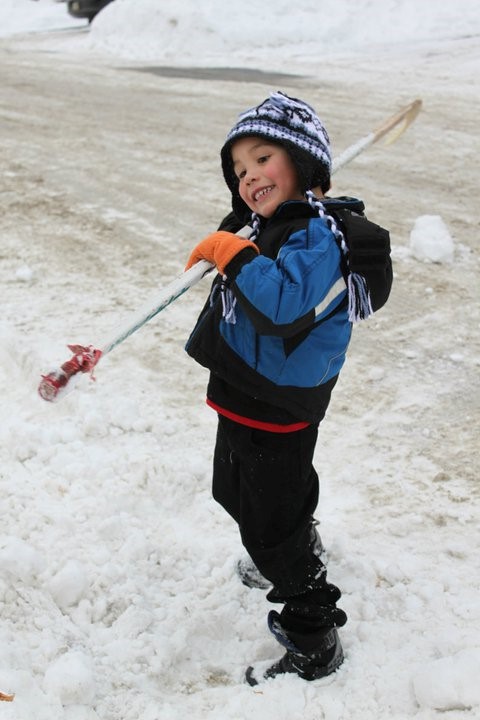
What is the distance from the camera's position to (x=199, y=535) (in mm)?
3061

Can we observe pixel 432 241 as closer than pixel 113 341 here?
No

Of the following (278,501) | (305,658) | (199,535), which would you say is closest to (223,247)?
(278,501)

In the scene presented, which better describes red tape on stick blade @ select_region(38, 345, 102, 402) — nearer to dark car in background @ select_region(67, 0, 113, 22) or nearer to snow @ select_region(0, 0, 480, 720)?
snow @ select_region(0, 0, 480, 720)

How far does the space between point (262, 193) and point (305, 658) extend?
1.37 meters

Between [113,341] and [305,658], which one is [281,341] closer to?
[113,341]

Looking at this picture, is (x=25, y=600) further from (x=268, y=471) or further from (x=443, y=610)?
(x=443, y=610)

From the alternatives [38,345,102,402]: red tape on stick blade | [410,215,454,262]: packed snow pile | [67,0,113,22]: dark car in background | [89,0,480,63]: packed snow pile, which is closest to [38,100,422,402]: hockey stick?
[38,345,102,402]: red tape on stick blade

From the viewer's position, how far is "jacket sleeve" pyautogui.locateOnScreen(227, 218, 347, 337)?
192 centimetres

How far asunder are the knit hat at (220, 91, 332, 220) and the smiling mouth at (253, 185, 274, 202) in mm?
A: 84

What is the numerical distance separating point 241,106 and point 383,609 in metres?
7.35

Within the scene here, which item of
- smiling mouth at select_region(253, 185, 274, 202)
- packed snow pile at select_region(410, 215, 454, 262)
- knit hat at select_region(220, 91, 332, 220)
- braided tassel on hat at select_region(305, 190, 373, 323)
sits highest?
knit hat at select_region(220, 91, 332, 220)

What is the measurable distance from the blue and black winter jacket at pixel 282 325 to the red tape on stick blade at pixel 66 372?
0.36m

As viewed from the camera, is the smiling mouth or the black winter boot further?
the black winter boot

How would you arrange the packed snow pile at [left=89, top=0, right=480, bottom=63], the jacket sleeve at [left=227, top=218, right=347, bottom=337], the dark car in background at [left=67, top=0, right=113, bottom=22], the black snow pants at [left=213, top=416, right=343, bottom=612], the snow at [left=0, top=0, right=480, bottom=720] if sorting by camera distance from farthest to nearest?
the dark car in background at [left=67, top=0, right=113, bottom=22]
the packed snow pile at [left=89, top=0, right=480, bottom=63]
the snow at [left=0, top=0, right=480, bottom=720]
the black snow pants at [left=213, top=416, right=343, bottom=612]
the jacket sleeve at [left=227, top=218, right=347, bottom=337]
